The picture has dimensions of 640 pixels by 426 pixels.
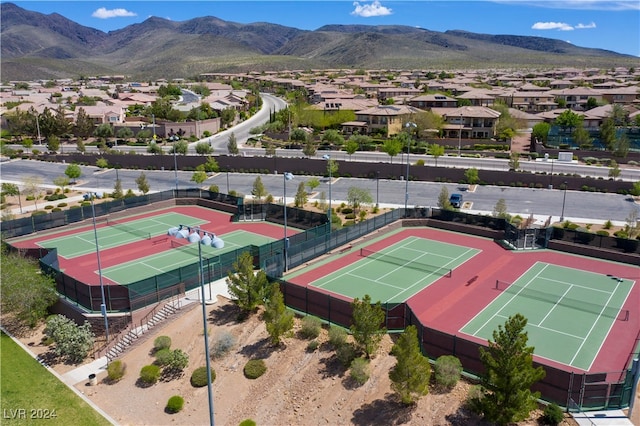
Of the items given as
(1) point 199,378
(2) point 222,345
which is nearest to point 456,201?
(2) point 222,345

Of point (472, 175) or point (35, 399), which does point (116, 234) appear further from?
point (472, 175)

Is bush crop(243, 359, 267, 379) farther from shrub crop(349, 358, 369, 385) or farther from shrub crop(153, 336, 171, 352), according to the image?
shrub crop(153, 336, 171, 352)

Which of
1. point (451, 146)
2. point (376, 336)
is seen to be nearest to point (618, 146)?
point (451, 146)

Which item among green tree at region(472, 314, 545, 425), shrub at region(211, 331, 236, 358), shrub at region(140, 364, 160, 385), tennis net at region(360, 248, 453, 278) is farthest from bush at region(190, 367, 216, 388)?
tennis net at region(360, 248, 453, 278)

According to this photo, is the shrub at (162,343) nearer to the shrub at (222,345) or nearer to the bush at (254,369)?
the shrub at (222,345)

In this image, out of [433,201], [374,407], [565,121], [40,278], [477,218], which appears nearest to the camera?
[374,407]

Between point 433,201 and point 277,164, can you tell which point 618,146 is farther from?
point 277,164

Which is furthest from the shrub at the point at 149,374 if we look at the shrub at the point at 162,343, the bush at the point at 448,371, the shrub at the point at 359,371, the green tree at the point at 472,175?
the green tree at the point at 472,175
